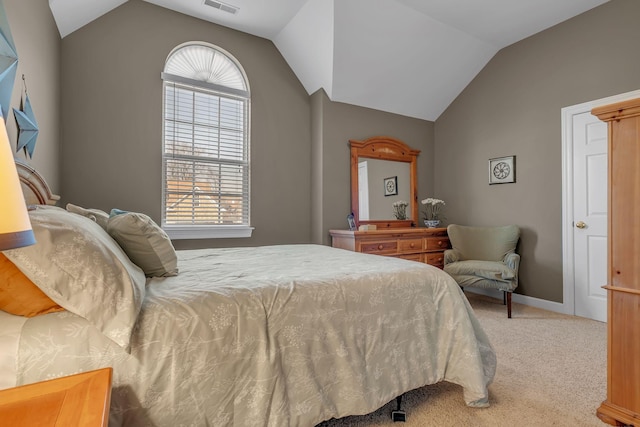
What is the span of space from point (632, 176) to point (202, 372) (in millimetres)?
2050

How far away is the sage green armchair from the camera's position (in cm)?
324

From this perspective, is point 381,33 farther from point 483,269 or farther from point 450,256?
point 483,269

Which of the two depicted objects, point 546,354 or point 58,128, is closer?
point 546,354

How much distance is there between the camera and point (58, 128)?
2750 millimetres

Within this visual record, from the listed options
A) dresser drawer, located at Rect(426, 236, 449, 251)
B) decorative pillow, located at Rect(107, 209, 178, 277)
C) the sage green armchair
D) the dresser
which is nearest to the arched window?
the dresser

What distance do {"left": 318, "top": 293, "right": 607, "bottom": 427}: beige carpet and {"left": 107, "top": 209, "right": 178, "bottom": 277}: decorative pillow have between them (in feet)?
3.64

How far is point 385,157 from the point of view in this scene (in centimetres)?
429

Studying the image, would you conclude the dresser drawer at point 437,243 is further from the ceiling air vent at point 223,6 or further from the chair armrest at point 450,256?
the ceiling air vent at point 223,6

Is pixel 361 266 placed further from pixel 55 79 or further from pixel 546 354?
pixel 55 79

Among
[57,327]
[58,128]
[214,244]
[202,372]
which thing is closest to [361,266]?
[202,372]

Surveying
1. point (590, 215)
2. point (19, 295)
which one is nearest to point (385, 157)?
point (590, 215)

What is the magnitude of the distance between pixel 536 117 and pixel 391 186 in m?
1.82

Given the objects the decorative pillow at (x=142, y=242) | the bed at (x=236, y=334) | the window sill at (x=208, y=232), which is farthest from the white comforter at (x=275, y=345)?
the window sill at (x=208, y=232)

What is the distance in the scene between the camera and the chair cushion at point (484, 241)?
11.9 feet
